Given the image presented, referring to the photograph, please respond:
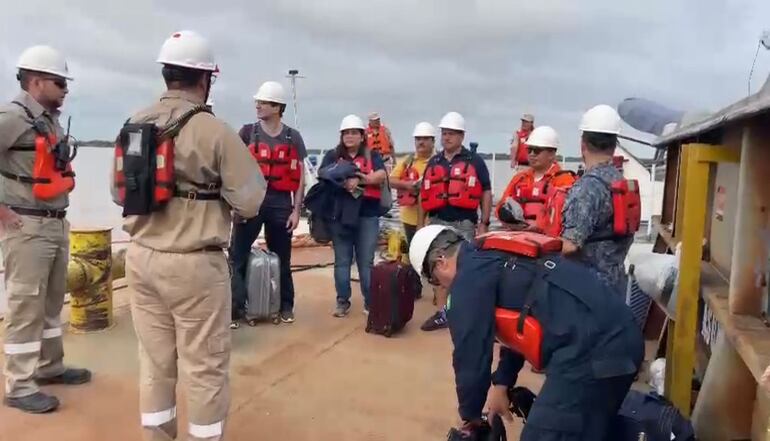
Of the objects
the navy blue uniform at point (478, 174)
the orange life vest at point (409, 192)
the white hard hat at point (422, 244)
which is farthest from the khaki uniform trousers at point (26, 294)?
the orange life vest at point (409, 192)

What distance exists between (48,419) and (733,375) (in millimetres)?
3126

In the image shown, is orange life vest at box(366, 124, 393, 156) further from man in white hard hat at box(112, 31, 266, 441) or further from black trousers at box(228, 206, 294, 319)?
man in white hard hat at box(112, 31, 266, 441)

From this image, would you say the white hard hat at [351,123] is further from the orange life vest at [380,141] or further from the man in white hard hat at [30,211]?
the orange life vest at [380,141]

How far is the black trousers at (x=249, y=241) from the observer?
4.98 metres

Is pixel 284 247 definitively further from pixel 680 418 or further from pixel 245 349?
pixel 680 418

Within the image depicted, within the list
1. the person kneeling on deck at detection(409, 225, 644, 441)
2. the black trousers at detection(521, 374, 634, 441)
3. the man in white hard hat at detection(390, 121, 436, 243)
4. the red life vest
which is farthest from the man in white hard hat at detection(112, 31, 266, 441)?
the man in white hard hat at detection(390, 121, 436, 243)

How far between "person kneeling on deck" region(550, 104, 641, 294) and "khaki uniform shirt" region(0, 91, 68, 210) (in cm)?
272

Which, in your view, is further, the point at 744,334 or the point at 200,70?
the point at 200,70

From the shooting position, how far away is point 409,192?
6.20 meters

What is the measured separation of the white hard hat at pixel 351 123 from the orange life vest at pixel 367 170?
0.24 meters

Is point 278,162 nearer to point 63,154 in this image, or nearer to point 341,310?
point 341,310

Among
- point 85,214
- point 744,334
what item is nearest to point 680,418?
point 744,334

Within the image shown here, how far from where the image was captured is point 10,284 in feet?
11.3

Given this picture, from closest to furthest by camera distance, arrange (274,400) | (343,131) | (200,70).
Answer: (200,70), (274,400), (343,131)
